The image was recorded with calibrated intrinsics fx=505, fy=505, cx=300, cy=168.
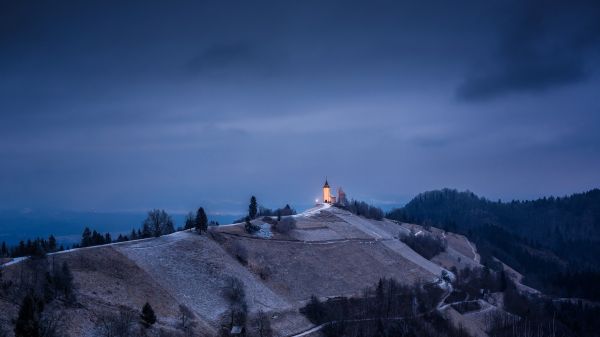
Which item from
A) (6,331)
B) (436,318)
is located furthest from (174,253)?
(436,318)

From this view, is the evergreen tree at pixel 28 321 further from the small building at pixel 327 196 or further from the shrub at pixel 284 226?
the small building at pixel 327 196

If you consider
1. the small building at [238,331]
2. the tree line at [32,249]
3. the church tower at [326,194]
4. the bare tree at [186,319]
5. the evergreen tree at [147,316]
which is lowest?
the small building at [238,331]

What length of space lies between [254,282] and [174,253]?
14216 mm

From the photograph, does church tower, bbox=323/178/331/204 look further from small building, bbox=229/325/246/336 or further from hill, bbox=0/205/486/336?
small building, bbox=229/325/246/336

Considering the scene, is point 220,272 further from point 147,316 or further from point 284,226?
point 284,226

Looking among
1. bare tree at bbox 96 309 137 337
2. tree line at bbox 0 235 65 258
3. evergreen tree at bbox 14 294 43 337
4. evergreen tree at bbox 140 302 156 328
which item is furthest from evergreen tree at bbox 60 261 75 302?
evergreen tree at bbox 14 294 43 337

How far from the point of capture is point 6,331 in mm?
48562

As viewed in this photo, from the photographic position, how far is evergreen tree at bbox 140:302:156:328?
60344 mm

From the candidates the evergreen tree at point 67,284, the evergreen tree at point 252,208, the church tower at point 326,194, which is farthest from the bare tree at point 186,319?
the church tower at point 326,194

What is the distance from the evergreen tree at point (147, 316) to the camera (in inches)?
2376

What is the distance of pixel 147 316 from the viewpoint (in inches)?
2387

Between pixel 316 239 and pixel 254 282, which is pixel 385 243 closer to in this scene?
pixel 316 239

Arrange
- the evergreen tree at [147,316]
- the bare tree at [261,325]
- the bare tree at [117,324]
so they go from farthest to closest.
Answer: the bare tree at [261,325], the evergreen tree at [147,316], the bare tree at [117,324]

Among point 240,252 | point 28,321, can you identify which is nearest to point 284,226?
point 240,252
